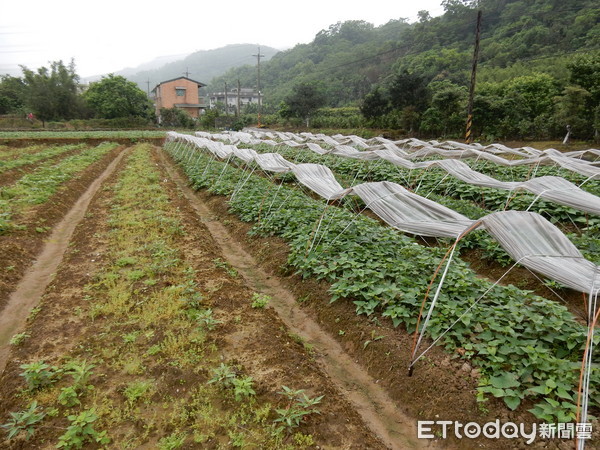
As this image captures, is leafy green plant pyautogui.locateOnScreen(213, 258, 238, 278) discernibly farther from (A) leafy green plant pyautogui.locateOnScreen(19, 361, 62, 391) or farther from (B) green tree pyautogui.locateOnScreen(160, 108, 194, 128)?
(B) green tree pyautogui.locateOnScreen(160, 108, 194, 128)

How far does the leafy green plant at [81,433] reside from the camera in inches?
128

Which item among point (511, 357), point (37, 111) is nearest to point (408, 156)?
point (511, 357)

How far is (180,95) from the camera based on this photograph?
61.7 metres

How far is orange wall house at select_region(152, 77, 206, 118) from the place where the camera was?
60.5 metres

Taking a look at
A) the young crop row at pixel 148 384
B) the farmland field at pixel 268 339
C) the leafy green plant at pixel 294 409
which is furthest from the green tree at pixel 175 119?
the leafy green plant at pixel 294 409

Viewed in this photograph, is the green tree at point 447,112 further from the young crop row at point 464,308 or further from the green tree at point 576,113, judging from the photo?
the young crop row at point 464,308

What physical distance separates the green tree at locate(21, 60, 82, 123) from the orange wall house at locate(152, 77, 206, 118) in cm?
1523

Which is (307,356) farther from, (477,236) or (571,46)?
(571,46)

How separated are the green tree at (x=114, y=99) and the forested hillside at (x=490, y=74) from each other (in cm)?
2251

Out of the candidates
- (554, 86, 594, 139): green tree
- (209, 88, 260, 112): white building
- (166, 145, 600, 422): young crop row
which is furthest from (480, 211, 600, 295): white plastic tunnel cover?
(209, 88, 260, 112): white building

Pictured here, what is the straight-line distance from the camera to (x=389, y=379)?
444 cm

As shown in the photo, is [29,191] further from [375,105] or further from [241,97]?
[241,97]

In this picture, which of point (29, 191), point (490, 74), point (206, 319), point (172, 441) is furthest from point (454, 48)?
point (172, 441)

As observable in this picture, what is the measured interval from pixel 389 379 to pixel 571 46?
1875 inches
